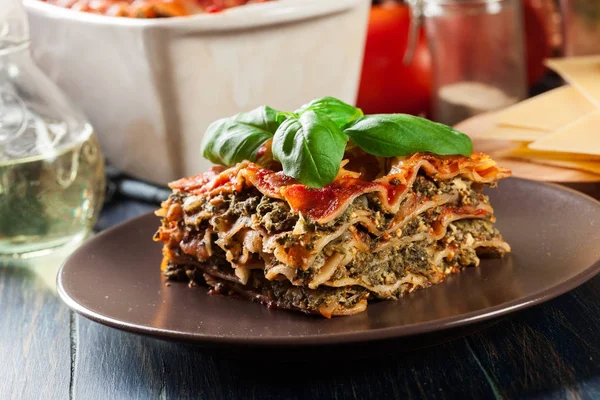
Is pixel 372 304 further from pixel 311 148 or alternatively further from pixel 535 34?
pixel 535 34

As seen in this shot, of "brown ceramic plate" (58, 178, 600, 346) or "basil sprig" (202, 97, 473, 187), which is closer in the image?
"brown ceramic plate" (58, 178, 600, 346)

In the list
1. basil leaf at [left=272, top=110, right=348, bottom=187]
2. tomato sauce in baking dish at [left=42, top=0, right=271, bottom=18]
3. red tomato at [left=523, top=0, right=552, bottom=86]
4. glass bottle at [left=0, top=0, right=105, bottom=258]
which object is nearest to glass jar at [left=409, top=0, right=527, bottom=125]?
red tomato at [left=523, top=0, right=552, bottom=86]

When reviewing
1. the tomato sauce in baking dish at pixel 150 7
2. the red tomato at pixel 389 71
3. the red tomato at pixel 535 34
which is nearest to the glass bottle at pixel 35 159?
the tomato sauce in baking dish at pixel 150 7

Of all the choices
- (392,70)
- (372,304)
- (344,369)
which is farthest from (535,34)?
Answer: (344,369)

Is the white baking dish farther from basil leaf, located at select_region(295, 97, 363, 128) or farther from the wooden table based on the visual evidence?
the wooden table

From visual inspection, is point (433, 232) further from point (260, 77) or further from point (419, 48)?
point (419, 48)

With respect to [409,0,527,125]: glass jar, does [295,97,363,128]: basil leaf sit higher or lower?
higher

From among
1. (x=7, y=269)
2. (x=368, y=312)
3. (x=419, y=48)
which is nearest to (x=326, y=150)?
(x=368, y=312)

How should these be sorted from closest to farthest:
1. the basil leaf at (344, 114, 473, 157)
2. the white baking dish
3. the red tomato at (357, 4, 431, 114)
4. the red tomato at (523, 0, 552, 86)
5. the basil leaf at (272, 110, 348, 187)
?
1. the basil leaf at (272, 110, 348, 187)
2. the basil leaf at (344, 114, 473, 157)
3. the white baking dish
4. the red tomato at (357, 4, 431, 114)
5. the red tomato at (523, 0, 552, 86)
